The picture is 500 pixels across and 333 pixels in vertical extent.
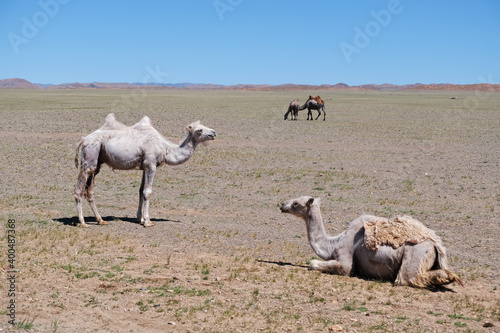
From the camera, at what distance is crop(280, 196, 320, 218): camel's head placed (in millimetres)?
9164

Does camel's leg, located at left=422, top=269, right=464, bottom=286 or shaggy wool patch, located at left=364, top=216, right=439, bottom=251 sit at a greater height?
shaggy wool patch, located at left=364, top=216, right=439, bottom=251

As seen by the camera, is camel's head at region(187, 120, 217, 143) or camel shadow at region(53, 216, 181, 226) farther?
camel's head at region(187, 120, 217, 143)

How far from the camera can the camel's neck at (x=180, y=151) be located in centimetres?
1248

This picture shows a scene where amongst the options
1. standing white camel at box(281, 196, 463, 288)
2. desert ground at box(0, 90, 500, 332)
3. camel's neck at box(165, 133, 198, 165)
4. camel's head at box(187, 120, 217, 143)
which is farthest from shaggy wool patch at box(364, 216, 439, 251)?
camel's neck at box(165, 133, 198, 165)

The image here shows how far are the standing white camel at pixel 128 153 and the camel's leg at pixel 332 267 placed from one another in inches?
166

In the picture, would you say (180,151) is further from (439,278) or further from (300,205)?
(439,278)

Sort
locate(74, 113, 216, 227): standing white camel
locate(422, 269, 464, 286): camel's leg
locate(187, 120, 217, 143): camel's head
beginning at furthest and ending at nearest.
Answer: locate(187, 120, 217, 143): camel's head, locate(74, 113, 216, 227): standing white camel, locate(422, 269, 464, 286): camel's leg

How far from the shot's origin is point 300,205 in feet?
30.2

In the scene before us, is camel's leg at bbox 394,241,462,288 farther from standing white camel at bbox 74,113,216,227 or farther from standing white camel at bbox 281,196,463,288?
standing white camel at bbox 74,113,216,227

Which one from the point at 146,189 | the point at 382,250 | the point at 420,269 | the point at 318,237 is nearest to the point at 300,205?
the point at 318,237

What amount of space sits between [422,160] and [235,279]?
1684cm

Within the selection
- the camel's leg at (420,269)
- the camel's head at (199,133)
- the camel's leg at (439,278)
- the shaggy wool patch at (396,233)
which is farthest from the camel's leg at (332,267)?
the camel's head at (199,133)

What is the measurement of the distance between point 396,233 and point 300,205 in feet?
5.22

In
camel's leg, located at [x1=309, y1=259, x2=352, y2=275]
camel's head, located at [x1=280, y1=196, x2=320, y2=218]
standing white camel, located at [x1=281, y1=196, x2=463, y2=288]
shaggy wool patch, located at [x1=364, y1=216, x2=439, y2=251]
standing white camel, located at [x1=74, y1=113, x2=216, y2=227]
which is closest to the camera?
standing white camel, located at [x1=281, y1=196, x2=463, y2=288]
